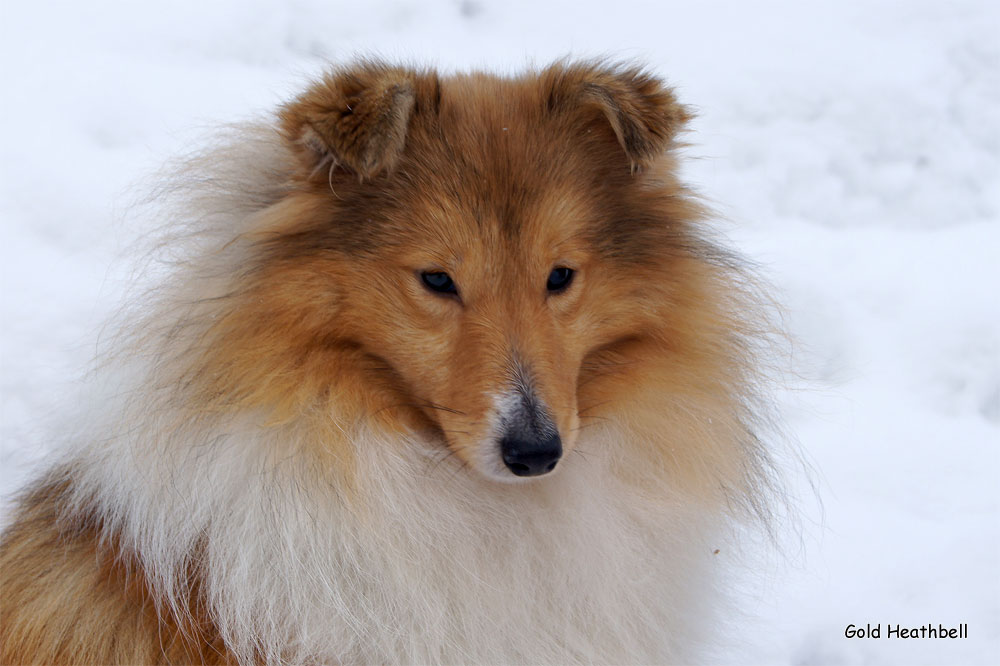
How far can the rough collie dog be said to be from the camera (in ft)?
8.57

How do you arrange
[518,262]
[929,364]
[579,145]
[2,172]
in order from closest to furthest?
[518,262] → [579,145] → [929,364] → [2,172]

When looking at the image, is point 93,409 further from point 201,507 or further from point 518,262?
point 518,262

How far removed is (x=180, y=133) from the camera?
16.7 ft

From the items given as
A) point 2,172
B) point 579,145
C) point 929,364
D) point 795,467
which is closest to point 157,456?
point 579,145

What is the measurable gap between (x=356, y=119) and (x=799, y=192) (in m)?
3.62

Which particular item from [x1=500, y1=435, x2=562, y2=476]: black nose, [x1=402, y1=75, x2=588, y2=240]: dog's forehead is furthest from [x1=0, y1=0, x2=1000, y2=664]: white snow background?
[x1=500, y1=435, x2=562, y2=476]: black nose

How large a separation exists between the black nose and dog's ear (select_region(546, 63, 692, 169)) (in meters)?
0.78

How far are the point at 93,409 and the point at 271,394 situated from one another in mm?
588

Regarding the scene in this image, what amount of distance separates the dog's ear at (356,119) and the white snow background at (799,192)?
1387 millimetres

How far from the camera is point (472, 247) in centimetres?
259

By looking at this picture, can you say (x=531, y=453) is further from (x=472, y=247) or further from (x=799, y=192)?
(x=799, y=192)

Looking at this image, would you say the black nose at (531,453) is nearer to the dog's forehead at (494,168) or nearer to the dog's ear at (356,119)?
the dog's forehead at (494,168)

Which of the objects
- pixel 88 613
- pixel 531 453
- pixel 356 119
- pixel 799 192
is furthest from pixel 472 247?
pixel 799 192

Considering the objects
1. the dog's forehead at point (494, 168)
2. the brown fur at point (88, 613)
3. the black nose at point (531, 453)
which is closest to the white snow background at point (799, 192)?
the brown fur at point (88, 613)
